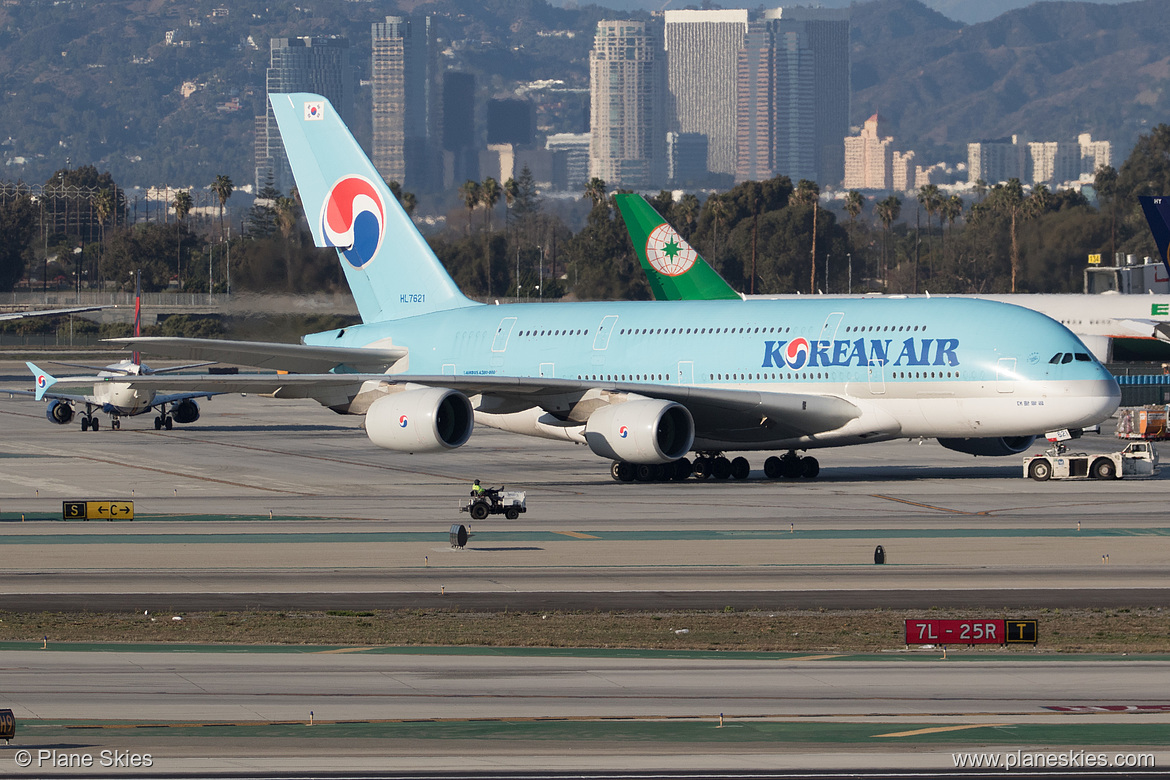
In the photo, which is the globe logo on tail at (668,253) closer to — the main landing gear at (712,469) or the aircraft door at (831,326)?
the main landing gear at (712,469)

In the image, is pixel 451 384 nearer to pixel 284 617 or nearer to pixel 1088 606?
pixel 284 617

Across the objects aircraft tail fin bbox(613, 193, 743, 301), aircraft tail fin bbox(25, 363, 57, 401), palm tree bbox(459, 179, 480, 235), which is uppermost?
palm tree bbox(459, 179, 480, 235)

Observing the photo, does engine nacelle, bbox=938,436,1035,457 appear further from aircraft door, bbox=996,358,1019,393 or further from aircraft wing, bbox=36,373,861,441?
aircraft wing, bbox=36,373,861,441

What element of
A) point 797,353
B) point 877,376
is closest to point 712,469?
point 797,353

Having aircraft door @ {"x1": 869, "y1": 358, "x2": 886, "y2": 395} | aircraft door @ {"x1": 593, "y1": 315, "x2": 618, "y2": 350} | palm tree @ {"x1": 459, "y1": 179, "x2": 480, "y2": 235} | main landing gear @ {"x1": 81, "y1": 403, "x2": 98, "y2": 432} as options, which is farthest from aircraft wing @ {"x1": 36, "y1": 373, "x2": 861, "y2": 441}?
palm tree @ {"x1": 459, "y1": 179, "x2": 480, "y2": 235}

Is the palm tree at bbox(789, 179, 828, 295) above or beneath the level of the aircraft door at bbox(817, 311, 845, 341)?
above

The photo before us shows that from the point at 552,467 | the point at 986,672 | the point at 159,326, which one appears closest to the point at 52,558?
the point at 986,672

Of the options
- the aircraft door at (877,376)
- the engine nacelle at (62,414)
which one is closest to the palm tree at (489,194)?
the engine nacelle at (62,414)
